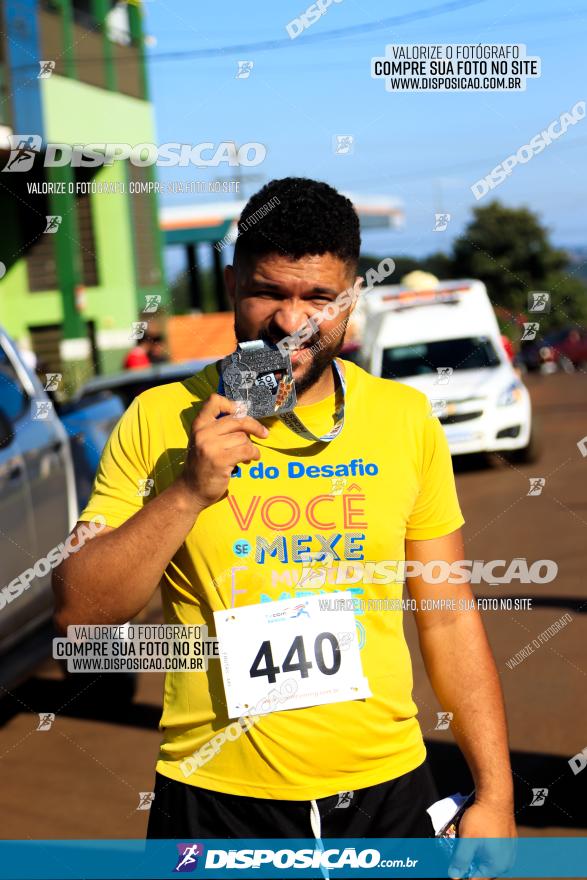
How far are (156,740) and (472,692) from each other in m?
3.83

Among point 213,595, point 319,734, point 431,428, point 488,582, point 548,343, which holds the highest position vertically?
point 431,428

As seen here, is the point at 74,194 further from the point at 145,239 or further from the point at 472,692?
the point at 472,692

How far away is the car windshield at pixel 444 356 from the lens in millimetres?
16156

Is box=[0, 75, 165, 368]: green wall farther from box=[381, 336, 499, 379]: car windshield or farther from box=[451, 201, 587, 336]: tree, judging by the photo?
box=[451, 201, 587, 336]: tree

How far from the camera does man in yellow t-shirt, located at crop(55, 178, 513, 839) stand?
247cm

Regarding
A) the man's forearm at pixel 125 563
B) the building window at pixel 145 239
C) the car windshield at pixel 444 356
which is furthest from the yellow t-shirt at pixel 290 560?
the building window at pixel 145 239

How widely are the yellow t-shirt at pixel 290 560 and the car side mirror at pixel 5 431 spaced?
12.6ft

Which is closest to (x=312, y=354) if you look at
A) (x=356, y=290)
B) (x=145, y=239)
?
(x=356, y=290)

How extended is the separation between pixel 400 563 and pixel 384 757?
0.40 m

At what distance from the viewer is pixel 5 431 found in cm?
639

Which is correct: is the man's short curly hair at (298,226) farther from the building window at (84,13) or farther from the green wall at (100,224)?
the building window at (84,13)

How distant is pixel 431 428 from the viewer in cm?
270

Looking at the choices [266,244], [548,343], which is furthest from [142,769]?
[548,343]

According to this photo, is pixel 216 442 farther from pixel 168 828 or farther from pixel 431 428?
pixel 168 828
